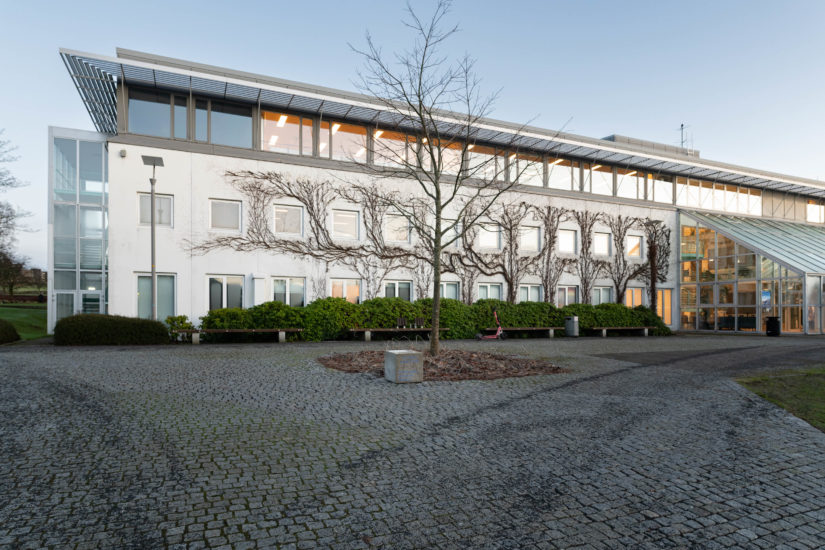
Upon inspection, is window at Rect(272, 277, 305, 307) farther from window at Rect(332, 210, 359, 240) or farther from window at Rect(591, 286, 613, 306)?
window at Rect(591, 286, 613, 306)

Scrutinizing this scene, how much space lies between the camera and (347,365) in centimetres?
1131

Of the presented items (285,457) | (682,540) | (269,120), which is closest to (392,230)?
(269,120)

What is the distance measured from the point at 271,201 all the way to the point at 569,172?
15873mm

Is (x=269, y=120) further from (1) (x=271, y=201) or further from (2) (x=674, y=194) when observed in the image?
(2) (x=674, y=194)

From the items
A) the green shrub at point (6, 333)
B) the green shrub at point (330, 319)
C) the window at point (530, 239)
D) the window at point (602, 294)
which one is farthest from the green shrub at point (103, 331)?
the window at point (602, 294)

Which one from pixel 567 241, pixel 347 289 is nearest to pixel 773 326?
pixel 567 241

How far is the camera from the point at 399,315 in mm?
19453

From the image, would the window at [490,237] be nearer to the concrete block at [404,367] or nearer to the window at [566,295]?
the window at [566,295]

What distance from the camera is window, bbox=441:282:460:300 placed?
23.3 meters

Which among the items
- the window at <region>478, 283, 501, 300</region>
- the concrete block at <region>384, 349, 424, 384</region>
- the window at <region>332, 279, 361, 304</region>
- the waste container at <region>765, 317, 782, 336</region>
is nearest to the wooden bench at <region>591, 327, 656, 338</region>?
the window at <region>478, 283, 501, 300</region>

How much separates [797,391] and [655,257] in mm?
21309

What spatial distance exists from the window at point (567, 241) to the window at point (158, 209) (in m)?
18.5

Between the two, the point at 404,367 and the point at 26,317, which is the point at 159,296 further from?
the point at 26,317

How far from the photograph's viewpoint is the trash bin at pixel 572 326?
2283cm
